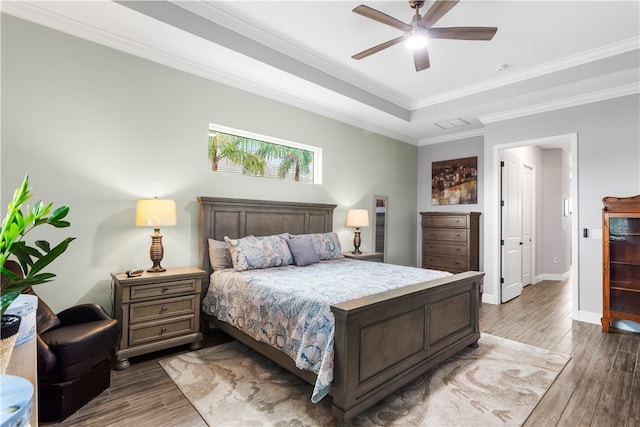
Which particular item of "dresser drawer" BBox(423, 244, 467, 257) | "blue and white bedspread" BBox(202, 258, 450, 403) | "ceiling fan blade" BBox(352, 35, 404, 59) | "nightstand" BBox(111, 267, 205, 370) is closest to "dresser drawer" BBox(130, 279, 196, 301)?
"nightstand" BBox(111, 267, 205, 370)

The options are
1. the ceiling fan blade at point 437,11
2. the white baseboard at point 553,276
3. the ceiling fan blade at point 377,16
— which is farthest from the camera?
the white baseboard at point 553,276

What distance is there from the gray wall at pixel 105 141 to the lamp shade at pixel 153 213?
27 cm

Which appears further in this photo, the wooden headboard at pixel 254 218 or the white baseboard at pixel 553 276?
the white baseboard at pixel 553 276

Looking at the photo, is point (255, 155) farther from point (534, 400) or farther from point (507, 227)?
point (507, 227)

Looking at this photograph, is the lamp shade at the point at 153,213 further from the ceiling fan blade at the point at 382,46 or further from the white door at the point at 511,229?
the white door at the point at 511,229

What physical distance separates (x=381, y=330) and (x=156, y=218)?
2.15 meters

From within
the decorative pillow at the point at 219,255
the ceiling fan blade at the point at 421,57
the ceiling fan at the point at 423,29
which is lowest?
the decorative pillow at the point at 219,255

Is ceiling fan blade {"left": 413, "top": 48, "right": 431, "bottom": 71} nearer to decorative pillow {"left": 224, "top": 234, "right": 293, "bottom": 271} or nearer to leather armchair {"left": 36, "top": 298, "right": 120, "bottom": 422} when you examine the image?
decorative pillow {"left": 224, "top": 234, "right": 293, "bottom": 271}

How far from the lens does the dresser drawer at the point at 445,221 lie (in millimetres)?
→ 5316

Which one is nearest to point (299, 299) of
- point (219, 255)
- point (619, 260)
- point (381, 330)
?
point (381, 330)

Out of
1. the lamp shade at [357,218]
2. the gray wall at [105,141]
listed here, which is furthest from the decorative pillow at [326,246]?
the gray wall at [105,141]

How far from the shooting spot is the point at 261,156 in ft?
13.7

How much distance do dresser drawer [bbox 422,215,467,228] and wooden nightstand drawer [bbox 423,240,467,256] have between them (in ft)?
1.05

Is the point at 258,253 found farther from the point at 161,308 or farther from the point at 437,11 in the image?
the point at 437,11
